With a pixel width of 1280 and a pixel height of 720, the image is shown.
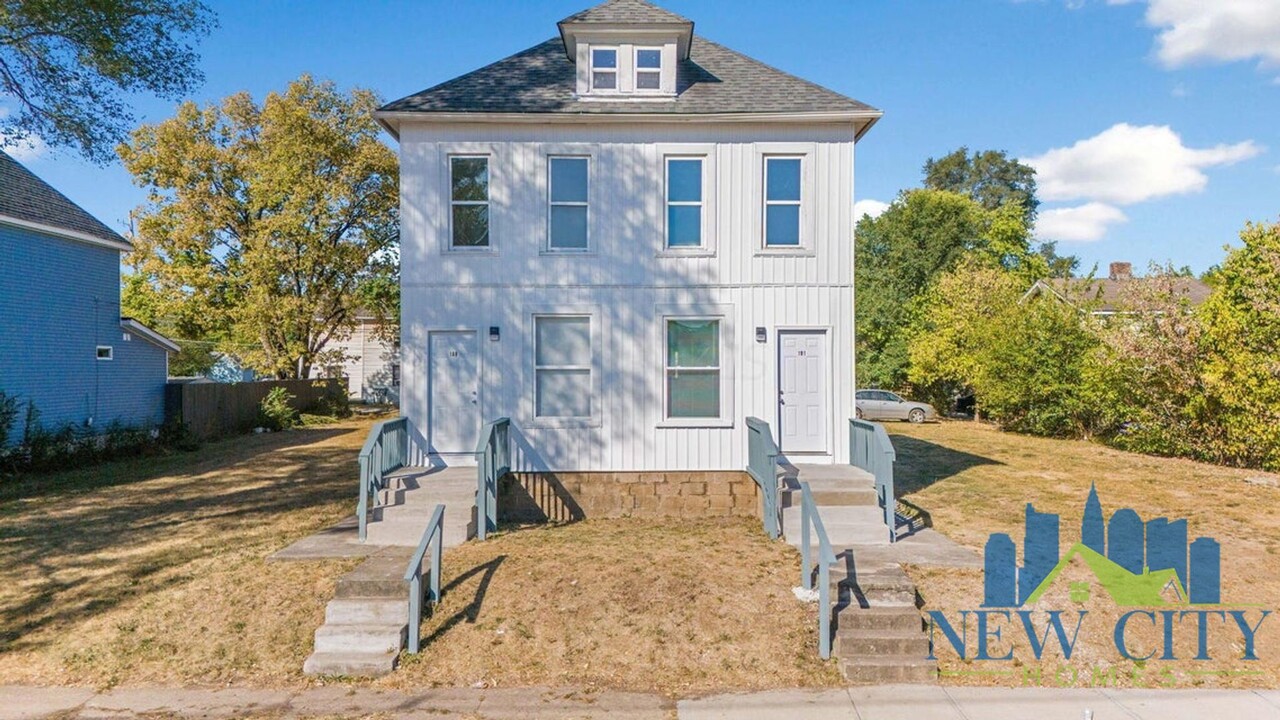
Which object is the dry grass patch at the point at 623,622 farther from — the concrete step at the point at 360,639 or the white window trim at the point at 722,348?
the white window trim at the point at 722,348

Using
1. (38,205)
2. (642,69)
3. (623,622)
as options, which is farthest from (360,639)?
(38,205)

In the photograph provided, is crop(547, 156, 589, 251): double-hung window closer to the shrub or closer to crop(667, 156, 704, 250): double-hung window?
crop(667, 156, 704, 250): double-hung window

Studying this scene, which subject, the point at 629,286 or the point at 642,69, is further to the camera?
the point at 642,69

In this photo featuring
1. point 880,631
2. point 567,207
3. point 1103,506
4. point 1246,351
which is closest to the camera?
point 880,631

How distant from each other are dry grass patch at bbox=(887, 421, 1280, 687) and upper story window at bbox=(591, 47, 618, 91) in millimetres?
8323

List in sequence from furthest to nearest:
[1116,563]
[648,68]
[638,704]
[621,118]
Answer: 1. [648,68]
2. [621,118]
3. [1116,563]
4. [638,704]

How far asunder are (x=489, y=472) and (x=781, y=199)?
19.8 ft

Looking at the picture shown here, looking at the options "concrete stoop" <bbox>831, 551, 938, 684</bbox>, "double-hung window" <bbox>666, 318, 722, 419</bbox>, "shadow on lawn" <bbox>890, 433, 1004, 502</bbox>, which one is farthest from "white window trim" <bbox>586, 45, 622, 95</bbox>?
"shadow on lawn" <bbox>890, 433, 1004, 502</bbox>

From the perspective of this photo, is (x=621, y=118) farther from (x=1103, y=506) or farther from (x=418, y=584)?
(x=1103, y=506)

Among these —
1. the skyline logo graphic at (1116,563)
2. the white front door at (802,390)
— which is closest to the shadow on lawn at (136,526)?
the white front door at (802,390)

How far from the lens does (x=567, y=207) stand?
11430 mm

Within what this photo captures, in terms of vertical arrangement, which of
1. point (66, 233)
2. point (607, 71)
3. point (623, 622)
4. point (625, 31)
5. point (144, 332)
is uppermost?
point (625, 31)

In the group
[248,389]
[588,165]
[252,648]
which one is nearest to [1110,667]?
[252,648]

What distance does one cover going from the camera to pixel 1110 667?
636 cm
